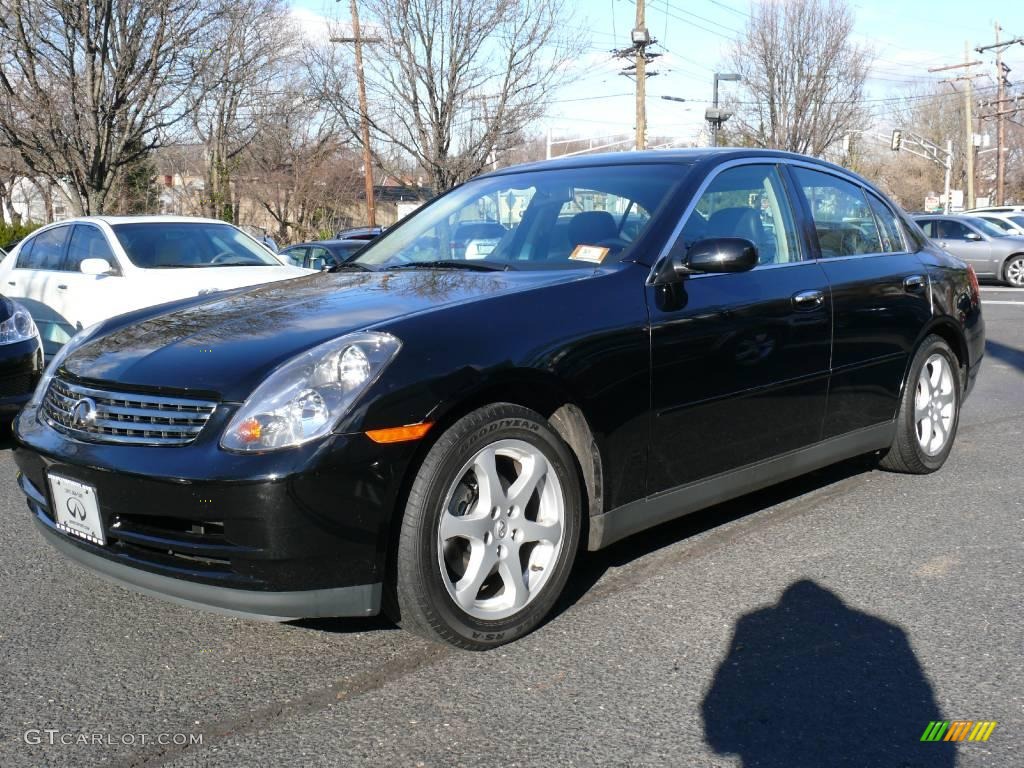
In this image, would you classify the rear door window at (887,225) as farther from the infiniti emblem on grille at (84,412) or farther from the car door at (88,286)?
the car door at (88,286)

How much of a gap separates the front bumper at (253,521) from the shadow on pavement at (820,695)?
1.05 meters

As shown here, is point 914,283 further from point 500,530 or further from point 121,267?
point 121,267

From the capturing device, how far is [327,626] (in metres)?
3.35

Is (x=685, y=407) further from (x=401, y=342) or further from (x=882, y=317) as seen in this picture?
(x=882, y=317)

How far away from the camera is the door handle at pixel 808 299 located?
4152 mm

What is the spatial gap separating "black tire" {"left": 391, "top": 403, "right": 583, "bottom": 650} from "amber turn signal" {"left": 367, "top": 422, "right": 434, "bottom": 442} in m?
0.08

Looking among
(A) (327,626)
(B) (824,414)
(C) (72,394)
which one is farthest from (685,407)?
(C) (72,394)

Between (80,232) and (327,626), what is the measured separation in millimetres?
7043

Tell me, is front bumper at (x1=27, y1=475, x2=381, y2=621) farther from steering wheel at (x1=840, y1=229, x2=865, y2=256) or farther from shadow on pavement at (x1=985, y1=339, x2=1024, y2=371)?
shadow on pavement at (x1=985, y1=339, x2=1024, y2=371)

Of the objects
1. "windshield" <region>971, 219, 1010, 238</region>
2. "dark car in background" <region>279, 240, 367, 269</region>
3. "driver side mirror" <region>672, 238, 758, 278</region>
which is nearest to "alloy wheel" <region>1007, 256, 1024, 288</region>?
"windshield" <region>971, 219, 1010, 238</region>

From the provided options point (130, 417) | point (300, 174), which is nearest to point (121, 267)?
point (130, 417)

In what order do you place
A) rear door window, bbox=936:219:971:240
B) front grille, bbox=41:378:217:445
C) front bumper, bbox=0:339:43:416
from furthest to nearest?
1. rear door window, bbox=936:219:971:240
2. front bumper, bbox=0:339:43:416
3. front grille, bbox=41:378:217:445

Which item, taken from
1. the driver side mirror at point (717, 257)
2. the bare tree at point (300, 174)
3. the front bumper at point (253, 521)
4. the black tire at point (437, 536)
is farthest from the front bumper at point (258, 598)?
the bare tree at point (300, 174)

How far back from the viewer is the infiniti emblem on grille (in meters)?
3.06
